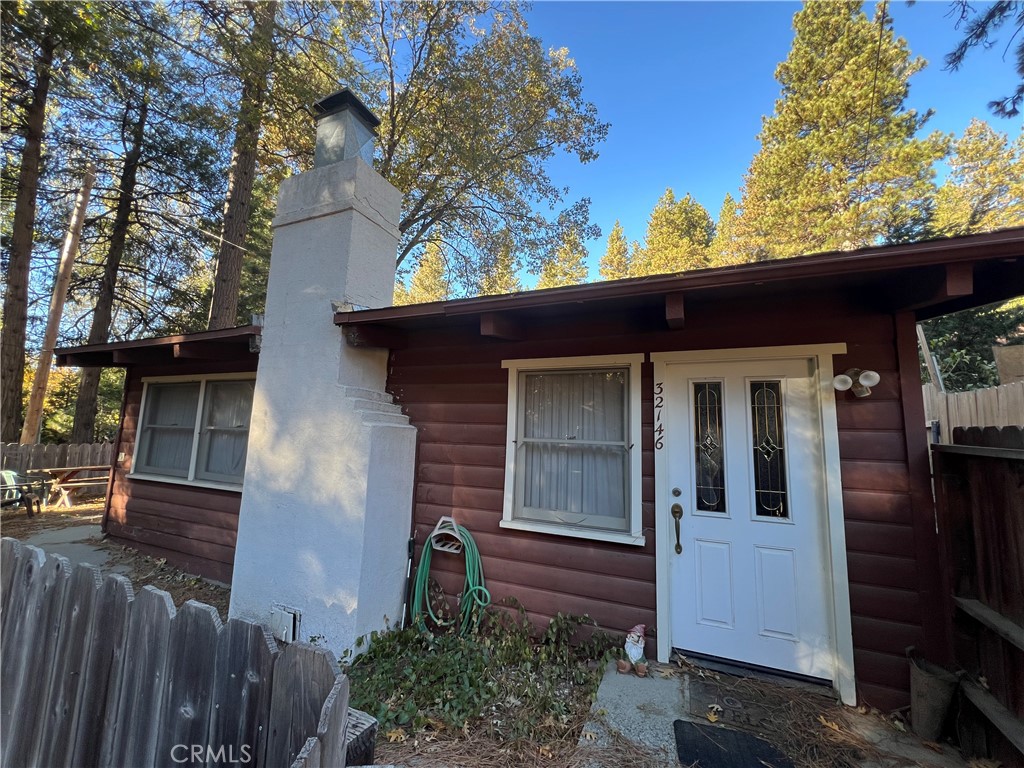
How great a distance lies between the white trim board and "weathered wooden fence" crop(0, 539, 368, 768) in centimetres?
227

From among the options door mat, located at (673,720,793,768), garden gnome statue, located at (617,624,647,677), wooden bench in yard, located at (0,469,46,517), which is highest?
wooden bench in yard, located at (0,469,46,517)

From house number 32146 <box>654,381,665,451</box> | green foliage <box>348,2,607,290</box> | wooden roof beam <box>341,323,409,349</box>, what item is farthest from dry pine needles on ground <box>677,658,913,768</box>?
green foliage <box>348,2,607,290</box>

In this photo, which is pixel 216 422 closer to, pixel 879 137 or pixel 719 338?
pixel 719 338

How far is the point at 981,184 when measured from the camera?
10.6 metres

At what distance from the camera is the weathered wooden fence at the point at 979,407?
3.80 m

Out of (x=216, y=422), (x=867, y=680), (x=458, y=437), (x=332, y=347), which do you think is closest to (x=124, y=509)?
(x=216, y=422)

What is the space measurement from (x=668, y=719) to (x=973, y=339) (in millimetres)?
10871

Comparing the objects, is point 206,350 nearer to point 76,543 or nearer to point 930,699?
point 76,543

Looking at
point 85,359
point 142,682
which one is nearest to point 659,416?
point 142,682

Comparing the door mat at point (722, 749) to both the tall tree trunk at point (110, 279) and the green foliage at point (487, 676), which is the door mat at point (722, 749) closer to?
the green foliage at point (487, 676)

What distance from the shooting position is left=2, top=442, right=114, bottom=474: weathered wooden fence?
24.6ft

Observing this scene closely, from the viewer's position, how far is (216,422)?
15.3ft

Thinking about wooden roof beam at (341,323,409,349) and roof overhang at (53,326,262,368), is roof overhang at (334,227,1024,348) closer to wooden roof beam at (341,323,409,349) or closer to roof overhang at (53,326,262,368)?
wooden roof beam at (341,323,409,349)

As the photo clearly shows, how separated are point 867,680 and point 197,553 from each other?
5.75 metres
